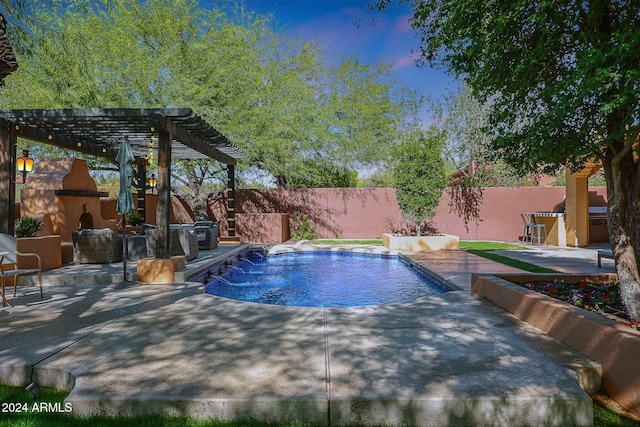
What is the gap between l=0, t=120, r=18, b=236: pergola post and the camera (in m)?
6.10

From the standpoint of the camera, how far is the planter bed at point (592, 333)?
2.32 m

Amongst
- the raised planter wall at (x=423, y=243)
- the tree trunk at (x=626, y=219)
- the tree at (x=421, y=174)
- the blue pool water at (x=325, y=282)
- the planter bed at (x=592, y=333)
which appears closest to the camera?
the planter bed at (x=592, y=333)

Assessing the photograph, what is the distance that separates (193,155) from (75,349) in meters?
8.16

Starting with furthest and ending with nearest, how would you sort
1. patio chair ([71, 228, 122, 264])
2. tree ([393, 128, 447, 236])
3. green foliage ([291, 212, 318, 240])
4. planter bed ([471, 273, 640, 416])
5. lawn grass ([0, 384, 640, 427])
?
1. green foliage ([291, 212, 318, 240])
2. tree ([393, 128, 447, 236])
3. patio chair ([71, 228, 122, 264])
4. planter bed ([471, 273, 640, 416])
5. lawn grass ([0, 384, 640, 427])

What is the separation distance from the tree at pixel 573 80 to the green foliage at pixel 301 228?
1092cm

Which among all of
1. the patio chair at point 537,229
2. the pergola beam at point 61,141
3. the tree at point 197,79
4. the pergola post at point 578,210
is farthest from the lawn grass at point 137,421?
the patio chair at point 537,229

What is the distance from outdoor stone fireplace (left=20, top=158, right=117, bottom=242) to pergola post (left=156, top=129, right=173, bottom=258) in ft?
10.9

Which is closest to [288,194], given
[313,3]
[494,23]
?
[313,3]

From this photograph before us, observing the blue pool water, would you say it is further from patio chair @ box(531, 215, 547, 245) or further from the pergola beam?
patio chair @ box(531, 215, 547, 245)

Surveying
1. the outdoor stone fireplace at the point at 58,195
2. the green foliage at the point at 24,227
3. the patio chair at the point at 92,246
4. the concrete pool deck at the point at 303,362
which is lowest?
the concrete pool deck at the point at 303,362

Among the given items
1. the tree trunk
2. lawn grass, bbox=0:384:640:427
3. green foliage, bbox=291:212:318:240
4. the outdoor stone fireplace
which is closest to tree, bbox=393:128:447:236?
green foliage, bbox=291:212:318:240

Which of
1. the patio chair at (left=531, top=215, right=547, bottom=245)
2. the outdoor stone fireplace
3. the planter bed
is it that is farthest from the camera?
the patio chair at (left=531, top=215, right=547, bottom=245)

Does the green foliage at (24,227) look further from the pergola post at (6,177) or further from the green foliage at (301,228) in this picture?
the green foliage at (301,228)

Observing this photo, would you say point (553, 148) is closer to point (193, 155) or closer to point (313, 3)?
point (193, 155)
